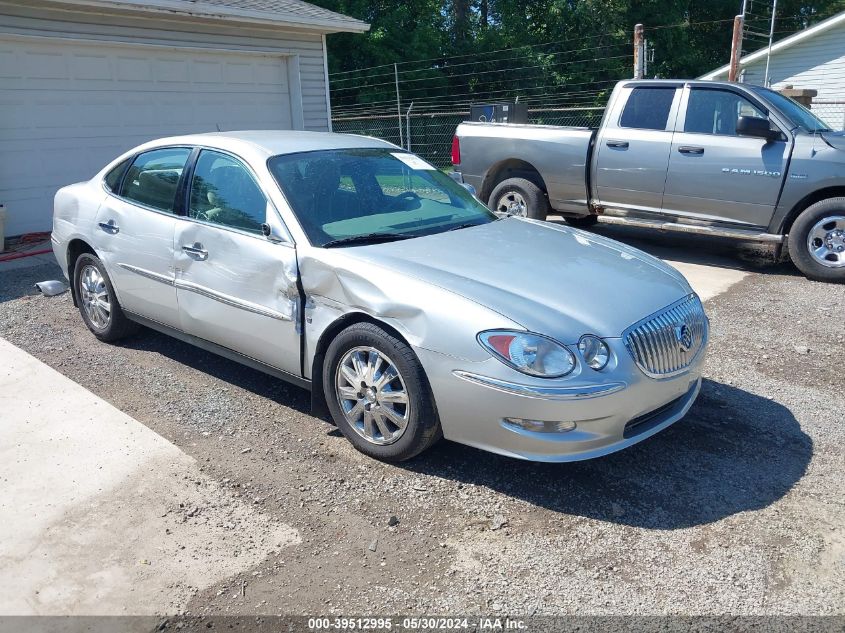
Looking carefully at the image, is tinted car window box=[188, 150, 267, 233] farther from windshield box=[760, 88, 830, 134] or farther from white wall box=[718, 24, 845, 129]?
white wall box=[718, 24, 845, 129]

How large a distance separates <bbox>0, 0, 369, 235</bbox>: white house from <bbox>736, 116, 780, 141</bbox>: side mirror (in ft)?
22.9

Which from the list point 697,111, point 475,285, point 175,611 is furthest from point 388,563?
point 697,111

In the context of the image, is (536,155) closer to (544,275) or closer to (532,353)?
(544,275)

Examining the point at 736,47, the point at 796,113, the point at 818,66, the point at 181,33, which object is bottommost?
the point at 796,113

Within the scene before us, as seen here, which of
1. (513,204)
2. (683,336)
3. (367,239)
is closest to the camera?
(683,336)

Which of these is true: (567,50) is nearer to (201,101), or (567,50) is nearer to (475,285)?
(201,101)

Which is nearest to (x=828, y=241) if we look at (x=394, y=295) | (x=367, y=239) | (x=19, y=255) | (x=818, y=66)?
(x=367, y=239)

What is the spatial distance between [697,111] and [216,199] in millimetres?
5615

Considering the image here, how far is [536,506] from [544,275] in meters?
1.14

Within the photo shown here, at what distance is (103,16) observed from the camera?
10172 millimetres

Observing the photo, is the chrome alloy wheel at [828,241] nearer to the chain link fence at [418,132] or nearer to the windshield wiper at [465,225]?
the windshield wiper at [465,225]

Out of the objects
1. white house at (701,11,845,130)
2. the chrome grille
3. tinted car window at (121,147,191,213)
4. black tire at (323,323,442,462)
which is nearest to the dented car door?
tinted car window at (121,147,191,213)

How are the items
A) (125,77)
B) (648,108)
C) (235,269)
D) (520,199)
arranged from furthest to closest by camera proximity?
(125,77), (520,199), (648,108), (235,269)

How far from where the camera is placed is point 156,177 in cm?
509
